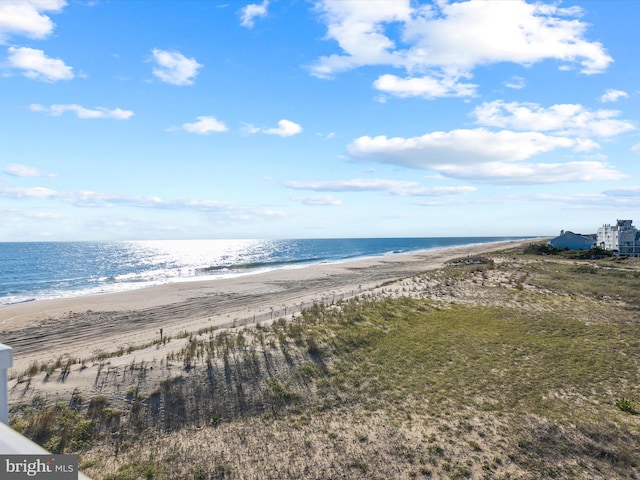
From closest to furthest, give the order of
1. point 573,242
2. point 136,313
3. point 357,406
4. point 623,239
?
point 357,406, point 136,313, point 623,239, point 573,242

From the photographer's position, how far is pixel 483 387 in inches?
541

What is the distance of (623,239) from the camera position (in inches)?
2891

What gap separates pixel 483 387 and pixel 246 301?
2637cm

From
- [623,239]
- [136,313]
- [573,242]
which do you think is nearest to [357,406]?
[136,313]

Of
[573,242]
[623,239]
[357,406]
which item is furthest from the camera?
[573,242]

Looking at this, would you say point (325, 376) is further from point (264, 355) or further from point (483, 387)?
point (483, 387)

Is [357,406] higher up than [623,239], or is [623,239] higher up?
[623,239]

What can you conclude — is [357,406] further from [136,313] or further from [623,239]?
[623,239]

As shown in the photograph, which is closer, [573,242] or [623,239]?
[623,239]

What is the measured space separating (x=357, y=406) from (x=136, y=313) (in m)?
26.1

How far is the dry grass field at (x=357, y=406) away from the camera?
9.67 m

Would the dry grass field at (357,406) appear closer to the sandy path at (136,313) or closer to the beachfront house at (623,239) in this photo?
the sandy path at (136,313)

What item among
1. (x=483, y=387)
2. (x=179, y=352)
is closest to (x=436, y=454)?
(x=483, y=387)

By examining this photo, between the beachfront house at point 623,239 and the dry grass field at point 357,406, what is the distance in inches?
2622
